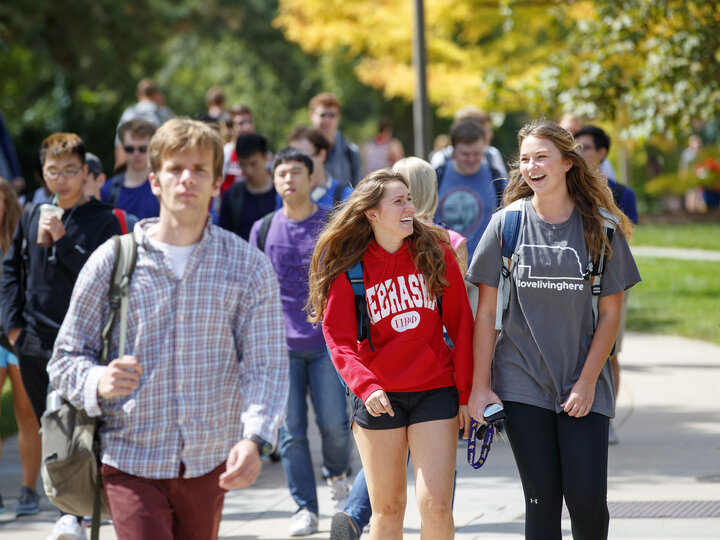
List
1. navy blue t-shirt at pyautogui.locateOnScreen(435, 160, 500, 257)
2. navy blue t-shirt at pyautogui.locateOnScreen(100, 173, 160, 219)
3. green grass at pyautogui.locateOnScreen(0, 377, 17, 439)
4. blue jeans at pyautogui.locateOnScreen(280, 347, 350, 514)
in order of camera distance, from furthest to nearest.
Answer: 1. green grass at pyautogui.locateOnScreen(0, 377, 17, 439)
2. navy blue t-shirt at pyautogui.locateOnScreen(435, 160, 500, 257)
3. navy blue t-shirt at pyautogui.locateOnScreen(100, 173, 160, 219)
4. blue jeans at pyautogui.locateOnScreen(280, 347, 350, 514)

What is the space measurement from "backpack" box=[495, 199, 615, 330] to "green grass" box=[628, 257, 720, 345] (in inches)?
297

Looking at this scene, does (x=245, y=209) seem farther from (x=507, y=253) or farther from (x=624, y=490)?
(x=507, y=253)

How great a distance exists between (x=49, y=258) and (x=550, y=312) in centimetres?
284

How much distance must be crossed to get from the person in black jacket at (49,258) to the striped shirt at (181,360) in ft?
7.66

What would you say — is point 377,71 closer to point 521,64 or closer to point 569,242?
point 521,64

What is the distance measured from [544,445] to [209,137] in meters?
1.82

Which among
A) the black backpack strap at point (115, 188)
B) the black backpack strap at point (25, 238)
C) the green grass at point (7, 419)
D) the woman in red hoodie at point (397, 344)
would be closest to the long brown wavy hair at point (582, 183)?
the woman in red hoodie at point (397, 344)

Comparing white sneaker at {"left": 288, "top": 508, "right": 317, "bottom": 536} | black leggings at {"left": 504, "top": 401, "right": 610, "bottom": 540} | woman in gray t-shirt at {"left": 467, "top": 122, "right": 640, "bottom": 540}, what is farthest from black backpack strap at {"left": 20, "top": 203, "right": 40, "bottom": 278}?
black leggings at {"left": 504, "top": 401, "right": 610, "bottom": 540}

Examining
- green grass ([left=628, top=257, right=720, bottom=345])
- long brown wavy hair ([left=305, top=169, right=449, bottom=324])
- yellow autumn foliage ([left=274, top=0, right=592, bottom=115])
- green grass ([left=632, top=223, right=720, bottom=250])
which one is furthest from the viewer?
yellow autumn foliage ([left=274, top=0, right=592, bottom=115])

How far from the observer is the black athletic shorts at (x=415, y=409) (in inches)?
168

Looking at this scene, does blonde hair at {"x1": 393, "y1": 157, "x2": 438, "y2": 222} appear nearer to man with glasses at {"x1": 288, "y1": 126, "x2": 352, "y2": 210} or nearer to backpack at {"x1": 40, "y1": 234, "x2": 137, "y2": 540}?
man with glasses at {"x1": 288, "y1": 126, "x2": 352, "y2": 210}

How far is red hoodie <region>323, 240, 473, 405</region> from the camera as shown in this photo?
4.30 metres

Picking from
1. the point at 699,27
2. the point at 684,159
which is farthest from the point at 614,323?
the point at 684,159

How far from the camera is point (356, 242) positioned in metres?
4.51
